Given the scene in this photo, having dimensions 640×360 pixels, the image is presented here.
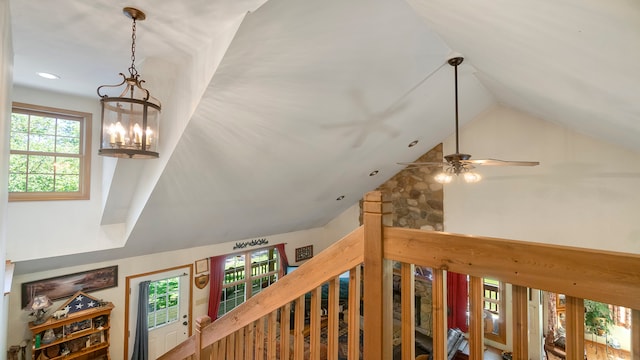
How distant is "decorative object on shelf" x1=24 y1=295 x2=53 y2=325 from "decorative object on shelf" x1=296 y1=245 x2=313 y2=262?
4.43 metres

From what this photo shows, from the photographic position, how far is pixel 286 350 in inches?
60.2

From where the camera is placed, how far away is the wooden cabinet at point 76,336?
371cm

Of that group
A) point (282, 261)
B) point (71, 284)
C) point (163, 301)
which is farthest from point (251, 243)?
point (71, 284)

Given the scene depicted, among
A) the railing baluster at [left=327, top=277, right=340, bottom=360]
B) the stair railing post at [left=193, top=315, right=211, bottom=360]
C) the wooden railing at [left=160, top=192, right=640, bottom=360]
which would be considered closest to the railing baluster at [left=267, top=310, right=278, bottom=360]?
the wooden railing at [left=160, top=192, right=640, bottom=360]

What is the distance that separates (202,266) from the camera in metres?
5.47

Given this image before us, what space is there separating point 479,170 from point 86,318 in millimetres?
6609

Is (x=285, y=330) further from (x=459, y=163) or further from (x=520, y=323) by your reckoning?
(x=459, y=163)

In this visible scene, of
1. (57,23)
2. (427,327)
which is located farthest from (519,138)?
(57,23)

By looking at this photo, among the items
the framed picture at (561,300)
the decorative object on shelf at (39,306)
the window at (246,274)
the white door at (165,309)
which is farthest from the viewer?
the window at (246,274)

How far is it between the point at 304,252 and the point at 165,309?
3177mm

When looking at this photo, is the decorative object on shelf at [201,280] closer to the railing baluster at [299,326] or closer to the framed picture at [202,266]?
the framed picture at [202,266]

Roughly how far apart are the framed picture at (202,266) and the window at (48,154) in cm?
229

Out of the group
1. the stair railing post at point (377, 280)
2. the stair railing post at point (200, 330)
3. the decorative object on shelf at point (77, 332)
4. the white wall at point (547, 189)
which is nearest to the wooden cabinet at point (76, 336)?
the decorative object on shelf at point (77, 332)

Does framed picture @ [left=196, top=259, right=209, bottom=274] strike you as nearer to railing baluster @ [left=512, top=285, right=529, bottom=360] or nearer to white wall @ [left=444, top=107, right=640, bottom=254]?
white wall @ [left=444, top=107, right=640, bottom=254]
